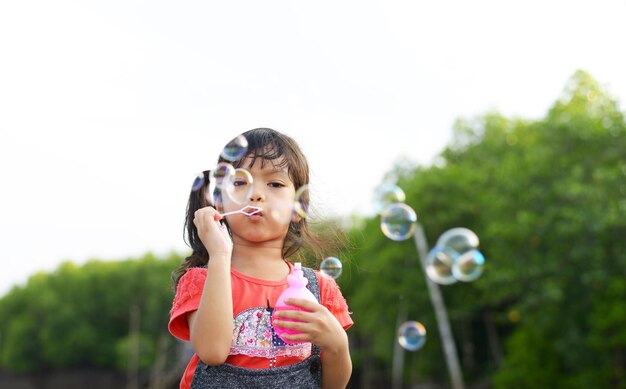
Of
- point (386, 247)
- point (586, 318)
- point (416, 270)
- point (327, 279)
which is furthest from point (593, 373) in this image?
point (327, 279)

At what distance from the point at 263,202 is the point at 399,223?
3782mm

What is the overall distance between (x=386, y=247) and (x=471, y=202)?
4649 mm

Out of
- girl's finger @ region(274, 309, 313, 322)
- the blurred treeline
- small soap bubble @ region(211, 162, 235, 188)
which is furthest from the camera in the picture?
the blurred treeline

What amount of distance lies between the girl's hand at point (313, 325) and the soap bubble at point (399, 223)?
12.4 feet

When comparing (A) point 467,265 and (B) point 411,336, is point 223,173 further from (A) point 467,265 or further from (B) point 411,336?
(B) point 411,336

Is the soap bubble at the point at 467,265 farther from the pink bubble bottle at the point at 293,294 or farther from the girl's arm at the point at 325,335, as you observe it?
the pink bubble bottle at the point at 293,294

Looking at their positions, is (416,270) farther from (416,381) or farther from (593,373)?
(593,373)

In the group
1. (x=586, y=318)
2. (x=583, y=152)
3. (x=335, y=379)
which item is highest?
(x=583, y=152)

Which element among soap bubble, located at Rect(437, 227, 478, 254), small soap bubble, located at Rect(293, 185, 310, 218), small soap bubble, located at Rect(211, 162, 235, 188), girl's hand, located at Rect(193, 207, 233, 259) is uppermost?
soap bubble, located at Rect(437, 227, 478, 254)

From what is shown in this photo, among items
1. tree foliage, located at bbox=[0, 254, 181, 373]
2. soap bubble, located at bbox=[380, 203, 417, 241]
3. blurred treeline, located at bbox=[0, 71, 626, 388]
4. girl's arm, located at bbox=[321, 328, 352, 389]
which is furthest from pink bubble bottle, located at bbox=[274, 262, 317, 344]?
tree foliage, located at bbox=[0, 254, 181, 373]

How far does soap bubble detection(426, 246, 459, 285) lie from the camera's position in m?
7.18

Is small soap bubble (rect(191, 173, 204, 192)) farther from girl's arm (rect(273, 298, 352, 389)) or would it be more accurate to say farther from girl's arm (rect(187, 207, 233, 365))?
girl's arm (rect(273, 298, 352, 389))

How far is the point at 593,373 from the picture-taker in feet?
79.0

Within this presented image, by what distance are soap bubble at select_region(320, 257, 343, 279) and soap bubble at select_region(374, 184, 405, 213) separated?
3256 millimetres
